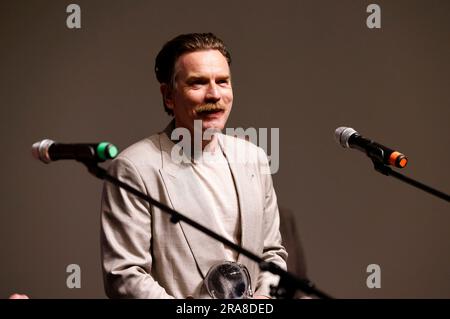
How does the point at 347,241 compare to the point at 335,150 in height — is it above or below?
below

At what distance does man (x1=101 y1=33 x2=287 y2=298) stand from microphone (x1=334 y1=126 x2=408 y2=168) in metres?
0.46

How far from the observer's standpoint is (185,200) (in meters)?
1.99

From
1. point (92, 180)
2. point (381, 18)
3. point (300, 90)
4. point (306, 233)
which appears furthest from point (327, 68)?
point (92, 180)

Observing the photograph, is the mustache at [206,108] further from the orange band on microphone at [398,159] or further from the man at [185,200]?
the orange band on microphone at [398,159]

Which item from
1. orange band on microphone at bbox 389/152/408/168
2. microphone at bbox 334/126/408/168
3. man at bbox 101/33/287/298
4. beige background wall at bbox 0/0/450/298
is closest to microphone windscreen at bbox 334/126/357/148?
microphone at bbox 334/126/408/168

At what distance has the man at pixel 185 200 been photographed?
6.19 feet

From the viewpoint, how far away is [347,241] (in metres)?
3.04

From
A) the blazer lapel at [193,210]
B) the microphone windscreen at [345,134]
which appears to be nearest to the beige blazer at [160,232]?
the blazer lapel at [193,210]

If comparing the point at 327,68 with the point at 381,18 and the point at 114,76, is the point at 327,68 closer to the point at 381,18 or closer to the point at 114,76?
the point at 381,18

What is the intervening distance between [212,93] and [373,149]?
61 centimetres

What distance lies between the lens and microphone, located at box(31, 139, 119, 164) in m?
1.44

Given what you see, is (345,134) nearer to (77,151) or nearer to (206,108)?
(206,108)

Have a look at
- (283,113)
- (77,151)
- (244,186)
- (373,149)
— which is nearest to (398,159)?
(373,149)
